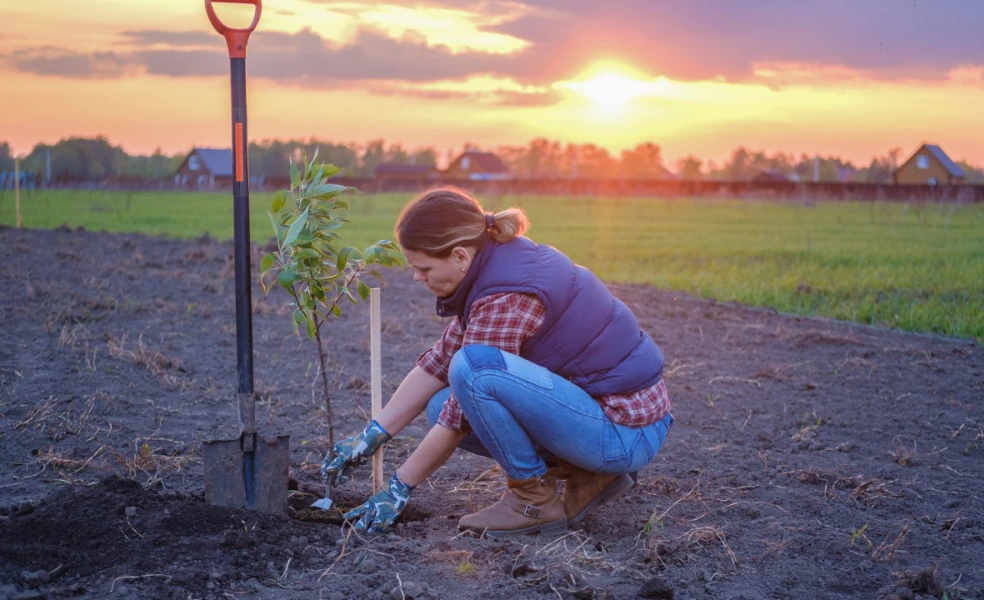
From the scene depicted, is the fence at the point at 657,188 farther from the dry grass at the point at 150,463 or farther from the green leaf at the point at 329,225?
the green leaf at the point at 329,225

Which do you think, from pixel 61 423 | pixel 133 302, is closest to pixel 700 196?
pixel 133 302

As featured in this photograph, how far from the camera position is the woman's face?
111 inches

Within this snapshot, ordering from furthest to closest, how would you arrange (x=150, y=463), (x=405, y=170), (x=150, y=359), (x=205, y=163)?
(x=405, y=170) → (x=205, y=163) → (x=150, y=359) → (x=150, y=463)

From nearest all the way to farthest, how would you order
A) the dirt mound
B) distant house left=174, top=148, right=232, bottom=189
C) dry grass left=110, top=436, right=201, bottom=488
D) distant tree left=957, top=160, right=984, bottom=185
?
the dirt mound, dry grass left=110, top=436, right=201, bottom=488, distant tree left=957, top=160, right=984, bottom=185, distant house left=174, top=148, right=232, bottom=189

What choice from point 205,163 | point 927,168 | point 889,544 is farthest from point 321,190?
point 205,163

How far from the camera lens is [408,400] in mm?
3160

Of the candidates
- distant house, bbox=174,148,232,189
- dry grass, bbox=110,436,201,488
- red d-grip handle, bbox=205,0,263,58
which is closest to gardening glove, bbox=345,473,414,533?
dry grass, bbox=110,436,201,488

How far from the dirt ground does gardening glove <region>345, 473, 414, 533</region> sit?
0.17 feet

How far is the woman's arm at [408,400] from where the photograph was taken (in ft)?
10.3

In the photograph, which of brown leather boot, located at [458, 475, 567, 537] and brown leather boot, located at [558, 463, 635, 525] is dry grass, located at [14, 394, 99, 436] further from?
brown leather boot, located at [558, 463, 635, 525]

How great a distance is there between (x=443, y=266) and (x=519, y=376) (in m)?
0.45

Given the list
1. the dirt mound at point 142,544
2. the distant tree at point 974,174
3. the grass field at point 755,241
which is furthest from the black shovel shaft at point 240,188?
the distant tree at point 974,174

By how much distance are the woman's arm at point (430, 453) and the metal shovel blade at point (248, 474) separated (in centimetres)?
49

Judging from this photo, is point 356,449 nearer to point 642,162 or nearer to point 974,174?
point 974,174
